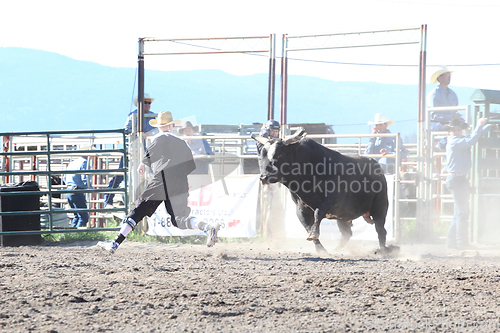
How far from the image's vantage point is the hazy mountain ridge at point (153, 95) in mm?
70688

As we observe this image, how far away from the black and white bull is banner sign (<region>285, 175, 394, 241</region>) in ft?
3.60

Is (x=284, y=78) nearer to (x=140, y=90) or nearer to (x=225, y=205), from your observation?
(x=225, y=205)

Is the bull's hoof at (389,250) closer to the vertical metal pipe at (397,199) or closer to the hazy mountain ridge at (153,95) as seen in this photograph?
the vertical metal pipe at (397,199)

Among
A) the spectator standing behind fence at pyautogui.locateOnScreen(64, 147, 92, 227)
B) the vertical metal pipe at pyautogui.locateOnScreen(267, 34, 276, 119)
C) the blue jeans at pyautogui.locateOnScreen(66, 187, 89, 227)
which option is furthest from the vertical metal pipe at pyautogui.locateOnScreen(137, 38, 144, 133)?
the vertical metal pipe at pyautogui.locateOnScreen(267, 34, 276, 119)

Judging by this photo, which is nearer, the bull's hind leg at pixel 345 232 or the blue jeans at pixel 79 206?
the bull's hind leg at pixel 345 232

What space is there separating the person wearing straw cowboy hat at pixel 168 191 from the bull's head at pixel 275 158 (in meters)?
0.92

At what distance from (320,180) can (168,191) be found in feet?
6.54

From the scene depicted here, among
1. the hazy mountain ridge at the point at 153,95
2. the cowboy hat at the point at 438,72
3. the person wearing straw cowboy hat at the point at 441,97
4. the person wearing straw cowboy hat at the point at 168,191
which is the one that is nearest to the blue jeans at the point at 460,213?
the person wearing straw cowboy hat at the point at 441,97

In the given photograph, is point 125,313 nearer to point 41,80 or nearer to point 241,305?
point 241,305

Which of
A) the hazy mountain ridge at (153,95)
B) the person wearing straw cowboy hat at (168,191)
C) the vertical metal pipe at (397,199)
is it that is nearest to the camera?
the person wearing straw cowboy hat at (168,191)

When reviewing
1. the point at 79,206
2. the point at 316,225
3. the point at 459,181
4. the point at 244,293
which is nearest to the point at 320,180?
the point at 316,225

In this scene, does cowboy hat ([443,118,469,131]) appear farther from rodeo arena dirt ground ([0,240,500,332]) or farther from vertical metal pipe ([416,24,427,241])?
rodeo arena dirt ground ([0,240,500,332])

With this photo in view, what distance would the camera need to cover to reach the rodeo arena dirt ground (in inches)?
136

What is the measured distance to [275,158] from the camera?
272 inches
